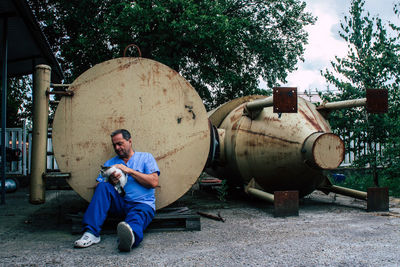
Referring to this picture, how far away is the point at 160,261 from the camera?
2404 mm

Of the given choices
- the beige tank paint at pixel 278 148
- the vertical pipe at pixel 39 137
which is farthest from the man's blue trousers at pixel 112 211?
the beige tank paint at pixel 278 148

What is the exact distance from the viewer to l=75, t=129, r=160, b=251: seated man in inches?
110

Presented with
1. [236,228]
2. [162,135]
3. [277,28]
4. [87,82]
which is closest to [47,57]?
[87,82]

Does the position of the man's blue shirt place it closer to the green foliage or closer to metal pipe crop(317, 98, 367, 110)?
metal pipe crop(317, 98, 367, 110)

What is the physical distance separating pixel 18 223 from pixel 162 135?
1.83 metres

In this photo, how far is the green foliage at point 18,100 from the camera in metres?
11.8

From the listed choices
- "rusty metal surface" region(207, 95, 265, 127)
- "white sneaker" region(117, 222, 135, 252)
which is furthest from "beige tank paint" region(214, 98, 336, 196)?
"white sneaker" region(117, 222, 135, 252)

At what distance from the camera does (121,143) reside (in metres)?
3.21

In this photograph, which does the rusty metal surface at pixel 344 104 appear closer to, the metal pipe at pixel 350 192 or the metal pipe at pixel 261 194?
the metal pipe at pixel 350 192

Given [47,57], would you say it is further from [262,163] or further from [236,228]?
[236,228]

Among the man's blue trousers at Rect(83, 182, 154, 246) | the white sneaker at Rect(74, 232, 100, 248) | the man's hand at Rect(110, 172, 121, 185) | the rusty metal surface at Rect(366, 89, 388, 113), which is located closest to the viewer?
the white sneaker at Rect(74, 232, 100, 248)

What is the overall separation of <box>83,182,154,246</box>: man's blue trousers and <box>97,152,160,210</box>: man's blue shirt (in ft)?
0.21

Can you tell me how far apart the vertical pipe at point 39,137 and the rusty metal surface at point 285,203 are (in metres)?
2.47

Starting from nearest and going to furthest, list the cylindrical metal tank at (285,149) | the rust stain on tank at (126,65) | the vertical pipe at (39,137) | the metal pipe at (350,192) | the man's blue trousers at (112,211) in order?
the man's blue trousers at (112,211) < the vertical pipe at (39,137) < the rust stain on tank at (126,65) < the cylindrical metal tank at (285,149) < the metal pipe at (350,192)
